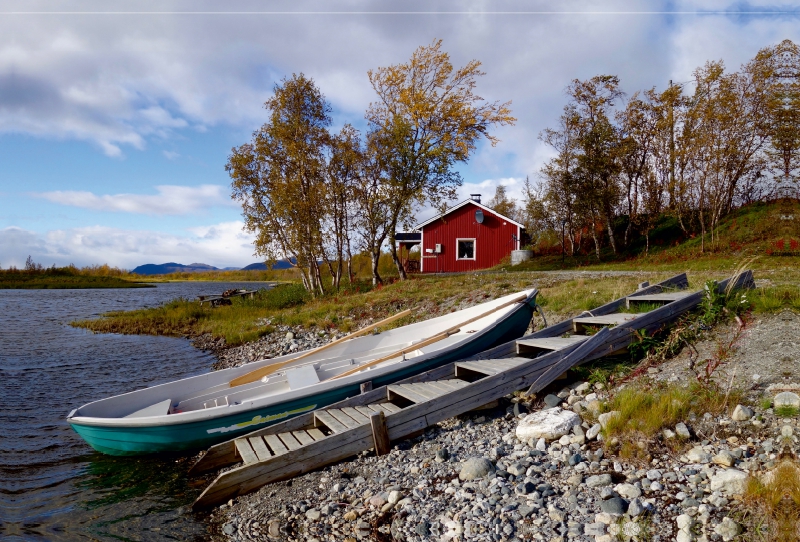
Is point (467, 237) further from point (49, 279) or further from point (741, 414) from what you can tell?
point (49, 279)

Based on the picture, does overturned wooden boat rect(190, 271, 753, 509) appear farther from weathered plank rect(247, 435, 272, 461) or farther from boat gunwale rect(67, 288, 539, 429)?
boat gunwale rect(67, 288, 539, 429)

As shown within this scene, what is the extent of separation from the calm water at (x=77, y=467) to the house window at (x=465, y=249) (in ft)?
75.1

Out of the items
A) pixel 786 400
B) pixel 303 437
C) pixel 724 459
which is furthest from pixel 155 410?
pixel 786 400

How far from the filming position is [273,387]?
823 cm

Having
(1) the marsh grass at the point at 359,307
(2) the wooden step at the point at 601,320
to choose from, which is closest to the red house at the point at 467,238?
(1) the marsh grass at the point at 359,307

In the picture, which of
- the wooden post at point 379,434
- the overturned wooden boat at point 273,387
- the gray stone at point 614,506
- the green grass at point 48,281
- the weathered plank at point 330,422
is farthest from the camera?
the green grass at point 48,281

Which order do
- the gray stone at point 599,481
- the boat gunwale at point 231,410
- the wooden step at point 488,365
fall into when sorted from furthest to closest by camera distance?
the wooden step at point 488,365 < the boat gunwale at point 231,410 < the gray stone at point 599,481

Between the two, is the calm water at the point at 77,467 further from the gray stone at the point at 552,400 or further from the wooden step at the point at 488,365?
the gray stone at the point at 552,400

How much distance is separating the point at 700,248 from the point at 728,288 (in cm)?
2165

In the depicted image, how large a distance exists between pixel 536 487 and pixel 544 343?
3112mm

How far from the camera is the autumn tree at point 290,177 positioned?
24000 millimetres

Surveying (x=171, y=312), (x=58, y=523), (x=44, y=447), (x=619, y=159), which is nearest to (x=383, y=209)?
(x=171, y=312)

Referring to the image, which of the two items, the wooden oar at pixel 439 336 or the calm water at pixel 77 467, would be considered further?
the wooden oar at pixel 439 336

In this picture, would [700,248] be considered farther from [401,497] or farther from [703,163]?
[401,497]
